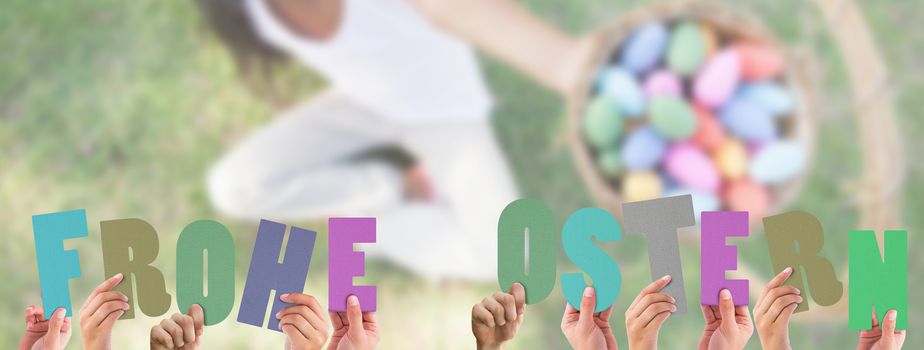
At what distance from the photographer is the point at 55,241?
664 millimetres

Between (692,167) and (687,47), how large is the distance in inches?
6.5

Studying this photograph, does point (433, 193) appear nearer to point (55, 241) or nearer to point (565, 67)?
point (565, 67)

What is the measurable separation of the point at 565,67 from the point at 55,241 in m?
0.69

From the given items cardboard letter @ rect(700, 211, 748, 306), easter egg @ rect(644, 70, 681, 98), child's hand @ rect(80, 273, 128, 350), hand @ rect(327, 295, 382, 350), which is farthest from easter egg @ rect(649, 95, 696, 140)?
child's hand @ rect(80, 273, 128, 350)

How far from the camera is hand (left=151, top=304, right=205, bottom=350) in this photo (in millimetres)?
614

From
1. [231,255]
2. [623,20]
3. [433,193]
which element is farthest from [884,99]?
[231,255]

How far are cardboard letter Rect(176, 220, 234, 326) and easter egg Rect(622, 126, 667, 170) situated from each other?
2.29 ft

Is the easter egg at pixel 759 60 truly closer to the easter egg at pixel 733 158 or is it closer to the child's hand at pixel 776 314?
the easter egg at pixel 733 158

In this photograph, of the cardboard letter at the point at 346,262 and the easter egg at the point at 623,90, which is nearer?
the cardboard letter at the point at 346,262

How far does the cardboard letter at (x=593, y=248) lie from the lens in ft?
2.17

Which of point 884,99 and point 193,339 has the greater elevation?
point 884,99

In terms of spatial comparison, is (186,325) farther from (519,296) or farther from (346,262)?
(519,296)

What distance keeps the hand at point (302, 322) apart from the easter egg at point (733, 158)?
0.78m

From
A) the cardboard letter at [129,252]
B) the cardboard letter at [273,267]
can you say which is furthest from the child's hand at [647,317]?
the cardboard letter at [129,252]
